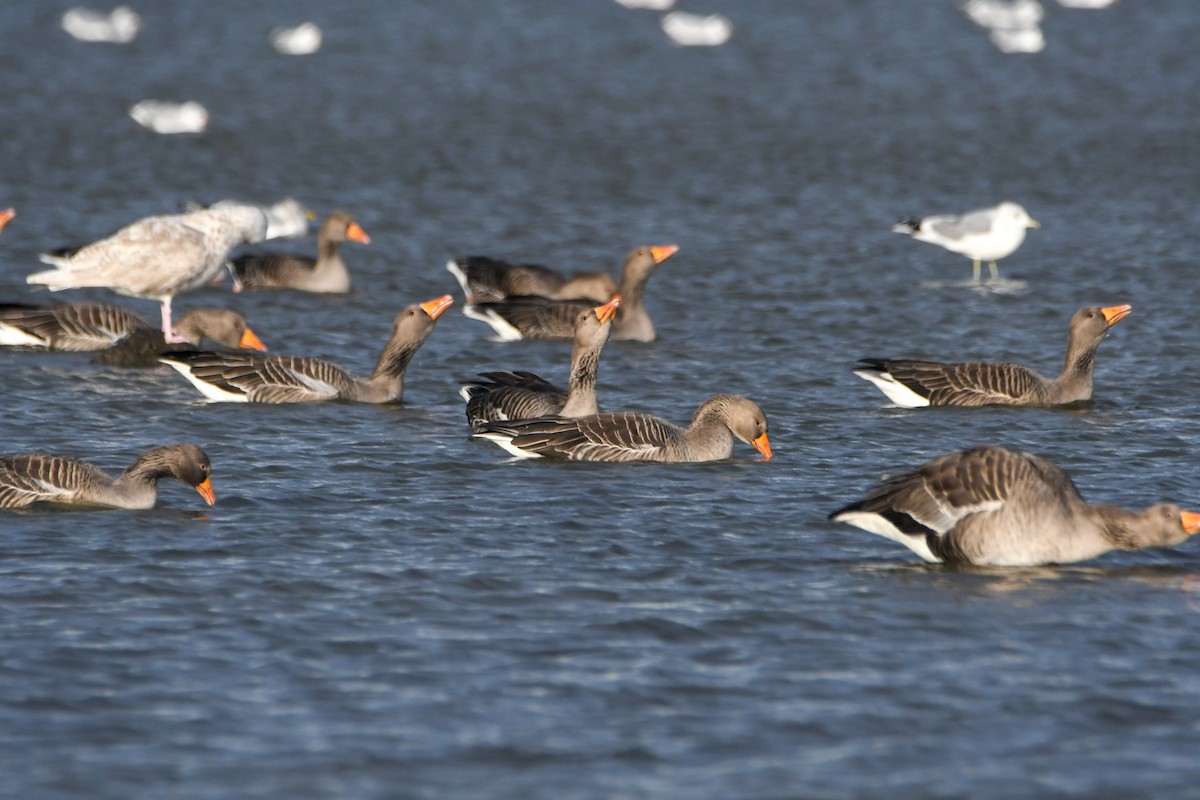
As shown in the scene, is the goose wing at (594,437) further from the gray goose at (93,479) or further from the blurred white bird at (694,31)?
the blurred white bird at (694,31)

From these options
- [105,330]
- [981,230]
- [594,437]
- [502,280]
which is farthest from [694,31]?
[594,437]

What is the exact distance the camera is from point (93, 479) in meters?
12.0

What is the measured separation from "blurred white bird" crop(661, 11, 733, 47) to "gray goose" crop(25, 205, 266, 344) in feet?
107

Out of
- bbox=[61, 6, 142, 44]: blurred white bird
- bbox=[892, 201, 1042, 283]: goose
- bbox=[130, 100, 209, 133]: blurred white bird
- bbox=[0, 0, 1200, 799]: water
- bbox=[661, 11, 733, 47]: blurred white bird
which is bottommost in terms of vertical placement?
bbox=[0, 0, 1200, 799]: water

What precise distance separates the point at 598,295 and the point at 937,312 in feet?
13.7

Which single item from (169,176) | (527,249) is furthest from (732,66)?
(527,249)

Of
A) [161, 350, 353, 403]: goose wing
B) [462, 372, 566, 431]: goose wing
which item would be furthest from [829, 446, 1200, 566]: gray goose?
[161, 350, 353, 403]: goose wing

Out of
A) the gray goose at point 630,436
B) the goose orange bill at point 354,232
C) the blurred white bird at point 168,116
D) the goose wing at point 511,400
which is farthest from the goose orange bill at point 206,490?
the blurred white bird at point 168,116

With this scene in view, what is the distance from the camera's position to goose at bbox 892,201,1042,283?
23844 millimetres

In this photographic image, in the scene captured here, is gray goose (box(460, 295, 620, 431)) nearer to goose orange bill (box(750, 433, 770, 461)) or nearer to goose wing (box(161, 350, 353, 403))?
goose orange bill (box(750, 433, 770, 461))

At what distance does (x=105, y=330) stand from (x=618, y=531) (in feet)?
27.2

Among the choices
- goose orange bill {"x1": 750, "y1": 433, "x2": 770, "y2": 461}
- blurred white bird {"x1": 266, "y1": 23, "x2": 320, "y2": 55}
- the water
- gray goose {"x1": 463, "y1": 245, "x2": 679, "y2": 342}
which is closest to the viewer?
the water

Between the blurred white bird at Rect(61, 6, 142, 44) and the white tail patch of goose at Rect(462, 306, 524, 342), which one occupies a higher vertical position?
the blurred white bird at Rect(61, 6, 142, 44)

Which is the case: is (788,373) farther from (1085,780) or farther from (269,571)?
(1085,780)
